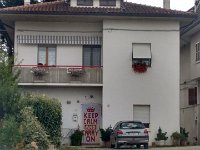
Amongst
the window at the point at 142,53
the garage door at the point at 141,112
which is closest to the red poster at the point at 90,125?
the garage door at the point at 141,112

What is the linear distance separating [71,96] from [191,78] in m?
11.1

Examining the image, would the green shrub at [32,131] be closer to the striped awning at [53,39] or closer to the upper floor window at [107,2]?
the striped awning at [53,39]

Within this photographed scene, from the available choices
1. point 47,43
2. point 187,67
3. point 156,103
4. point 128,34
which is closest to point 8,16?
point 47,43

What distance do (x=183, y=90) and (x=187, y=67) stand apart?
7.35 feet

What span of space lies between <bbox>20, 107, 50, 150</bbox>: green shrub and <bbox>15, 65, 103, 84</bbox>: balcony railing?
14120 millimetres

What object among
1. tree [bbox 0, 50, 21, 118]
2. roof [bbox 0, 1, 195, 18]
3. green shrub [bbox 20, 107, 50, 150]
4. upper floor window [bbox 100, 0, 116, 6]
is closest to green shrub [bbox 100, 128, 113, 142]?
roof [bbox 0, 1, 195, 18]

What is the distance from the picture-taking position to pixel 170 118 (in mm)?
41000

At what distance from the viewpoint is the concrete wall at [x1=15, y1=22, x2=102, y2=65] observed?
41.7 meters

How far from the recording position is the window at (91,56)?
1665 inches

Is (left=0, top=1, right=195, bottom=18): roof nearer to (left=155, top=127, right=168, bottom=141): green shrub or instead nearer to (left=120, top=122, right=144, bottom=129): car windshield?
(left=155, top=127, right=168, bottom=141): green shrub

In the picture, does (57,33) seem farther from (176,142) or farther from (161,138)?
(176,142)

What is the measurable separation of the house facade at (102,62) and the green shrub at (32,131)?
1428 centimetres

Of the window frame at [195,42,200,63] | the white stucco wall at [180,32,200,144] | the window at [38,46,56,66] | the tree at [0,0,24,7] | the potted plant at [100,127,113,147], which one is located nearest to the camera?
the potted plant at [100,127,113,147]

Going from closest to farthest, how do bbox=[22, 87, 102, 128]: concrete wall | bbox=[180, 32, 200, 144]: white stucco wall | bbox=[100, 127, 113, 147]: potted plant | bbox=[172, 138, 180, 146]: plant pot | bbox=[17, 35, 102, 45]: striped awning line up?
bbox=[100, 127, 113, 147]: potted plant
bbox=[172, 138, 180, 146]: plant pot
bbox=[22, 87, 102, 128]: concrete wall
bbox=[17, 35, 102, 45]: striped awning
bbox=[180, 32, 200, 144]: white stucco wall
